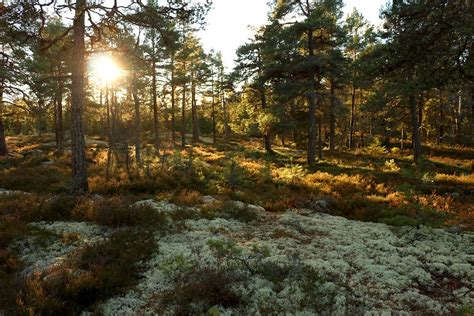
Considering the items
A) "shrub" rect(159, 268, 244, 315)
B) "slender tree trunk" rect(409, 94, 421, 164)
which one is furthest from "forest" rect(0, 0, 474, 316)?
"slender tree trunk" rect(409, 94, 421, 164)

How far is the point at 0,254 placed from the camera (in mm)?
6289

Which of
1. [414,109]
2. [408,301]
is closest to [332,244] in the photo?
[408,301]

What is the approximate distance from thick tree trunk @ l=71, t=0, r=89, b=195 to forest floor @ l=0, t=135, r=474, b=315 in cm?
157

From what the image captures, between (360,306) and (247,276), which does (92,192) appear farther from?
(360,306)

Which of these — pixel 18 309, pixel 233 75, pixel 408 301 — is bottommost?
pixel 408 301

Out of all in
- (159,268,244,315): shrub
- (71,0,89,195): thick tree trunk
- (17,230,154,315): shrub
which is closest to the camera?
(17,230,154,315): shrub

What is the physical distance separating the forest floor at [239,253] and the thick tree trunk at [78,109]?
5.14 ft

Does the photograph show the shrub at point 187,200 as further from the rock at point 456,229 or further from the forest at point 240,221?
the rock at point 456,229

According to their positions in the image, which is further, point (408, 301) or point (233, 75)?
point (233, 75)

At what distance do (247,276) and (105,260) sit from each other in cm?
277

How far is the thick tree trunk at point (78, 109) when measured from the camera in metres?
11.3

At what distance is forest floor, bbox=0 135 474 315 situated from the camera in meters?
4.99

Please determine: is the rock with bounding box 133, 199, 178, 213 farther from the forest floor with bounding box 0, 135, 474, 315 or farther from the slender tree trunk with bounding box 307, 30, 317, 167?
the slender tree trunk with bounding box 307, 30, 317, 167

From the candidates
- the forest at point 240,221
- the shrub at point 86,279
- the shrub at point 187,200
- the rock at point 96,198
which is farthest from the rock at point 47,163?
the shrub at point 86,279
